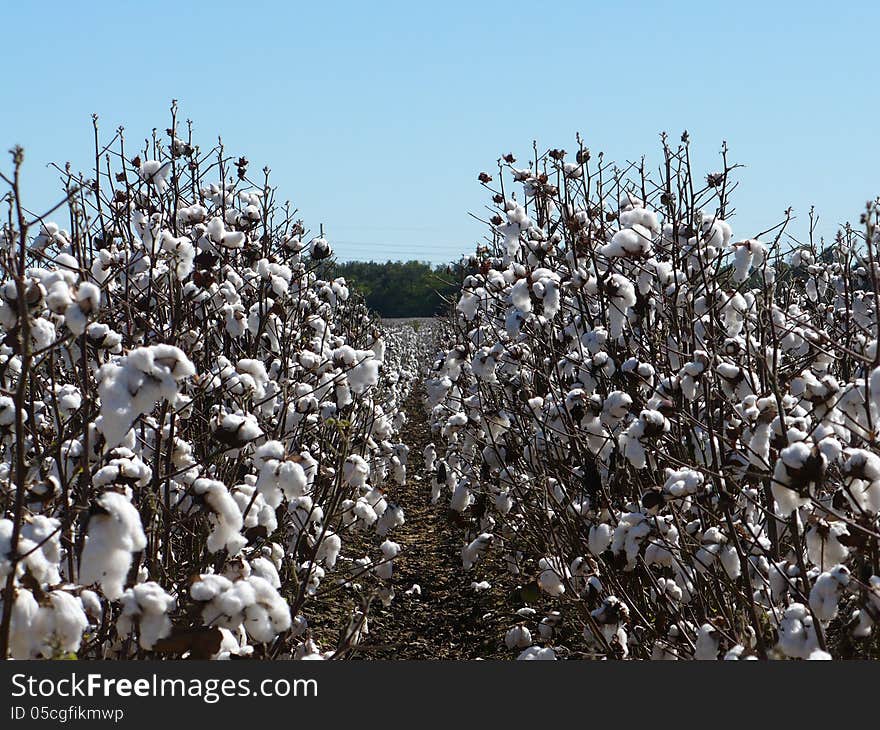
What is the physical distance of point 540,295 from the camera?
4340 millimetres

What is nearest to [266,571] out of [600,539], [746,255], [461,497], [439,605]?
[600,539]

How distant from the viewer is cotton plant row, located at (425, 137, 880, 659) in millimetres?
2811

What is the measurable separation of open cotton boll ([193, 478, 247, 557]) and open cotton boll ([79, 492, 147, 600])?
393 millimetres

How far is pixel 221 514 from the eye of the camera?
2482 mm

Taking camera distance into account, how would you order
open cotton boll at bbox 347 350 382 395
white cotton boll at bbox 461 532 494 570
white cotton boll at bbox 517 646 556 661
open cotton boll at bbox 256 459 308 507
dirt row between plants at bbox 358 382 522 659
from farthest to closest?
dirt row between plants at bbox 358 382 522 659 < white cotton boll at bbox 461 532 494 570 < open cotton boll at bbox 347 350 382 395 < white cotton boll at bbox 517 646 556 661 < open cotton boll at bbox 256 459 308 507

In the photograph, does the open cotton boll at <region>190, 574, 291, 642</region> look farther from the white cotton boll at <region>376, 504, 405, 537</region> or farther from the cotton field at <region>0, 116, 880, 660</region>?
the white cotton boll at <region>376, 504, 405, 537</region>

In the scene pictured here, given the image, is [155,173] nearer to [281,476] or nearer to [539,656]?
[281,476]

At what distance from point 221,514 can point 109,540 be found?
1.53ft

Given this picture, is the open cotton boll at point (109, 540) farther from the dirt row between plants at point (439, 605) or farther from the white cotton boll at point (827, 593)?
the dirt row between plants at point (439, 605)

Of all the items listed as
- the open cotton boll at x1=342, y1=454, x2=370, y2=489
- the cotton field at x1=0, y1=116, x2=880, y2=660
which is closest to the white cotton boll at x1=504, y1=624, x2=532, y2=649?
the cotton field at x1=0, y1=116, x2=880, y2=660

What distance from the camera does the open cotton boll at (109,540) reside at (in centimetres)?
203

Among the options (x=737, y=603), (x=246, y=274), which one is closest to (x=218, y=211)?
(x=246, y=274)

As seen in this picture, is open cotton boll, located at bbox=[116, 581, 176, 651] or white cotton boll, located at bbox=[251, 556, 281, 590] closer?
open cotton boll, located at bbox=[116, 581, 176, 651]

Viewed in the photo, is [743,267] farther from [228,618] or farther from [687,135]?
[228,618]
